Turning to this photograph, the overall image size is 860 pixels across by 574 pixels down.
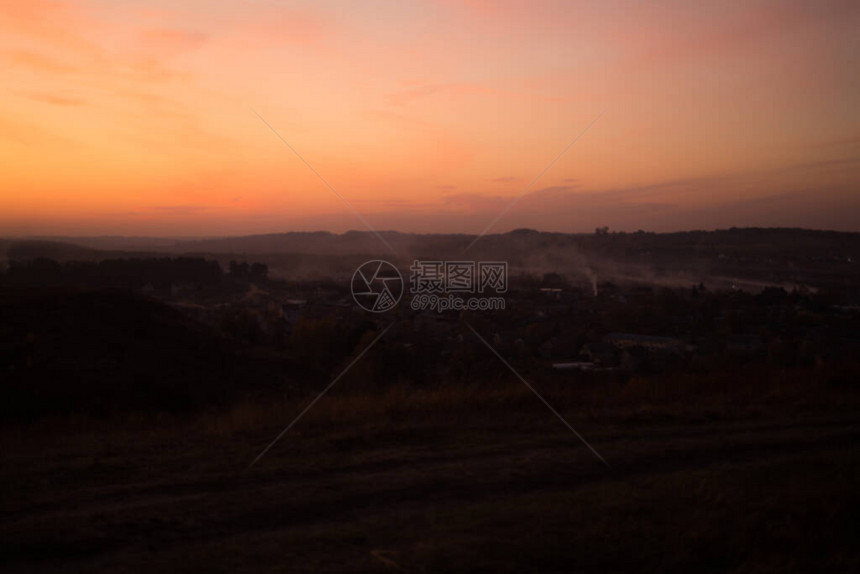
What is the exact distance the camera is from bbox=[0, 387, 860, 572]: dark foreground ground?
14.3 feet

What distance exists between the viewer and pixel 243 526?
480 centimetres

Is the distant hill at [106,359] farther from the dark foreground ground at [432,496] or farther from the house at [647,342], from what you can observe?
the house at [647,342]

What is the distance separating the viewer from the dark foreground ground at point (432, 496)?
434 centimetres

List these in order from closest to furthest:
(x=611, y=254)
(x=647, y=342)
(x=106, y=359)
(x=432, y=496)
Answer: (x=432, y=496) < (x=106, y=359) < (x=647, y=342) < (x=611, y=254)

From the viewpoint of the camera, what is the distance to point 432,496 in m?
5.54

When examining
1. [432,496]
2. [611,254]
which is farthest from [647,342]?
[611,254]

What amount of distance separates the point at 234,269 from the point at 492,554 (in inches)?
1036

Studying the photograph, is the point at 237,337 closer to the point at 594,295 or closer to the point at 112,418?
the point at 112,418

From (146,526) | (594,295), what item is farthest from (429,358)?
(594,295)

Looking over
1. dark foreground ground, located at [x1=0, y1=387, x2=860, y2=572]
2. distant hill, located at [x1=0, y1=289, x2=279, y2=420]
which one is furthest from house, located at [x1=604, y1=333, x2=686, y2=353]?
distant hill, located at [x1=0, y1=289, x2=279, y2=420]

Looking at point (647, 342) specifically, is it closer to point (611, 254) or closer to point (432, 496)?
point (432, 496)

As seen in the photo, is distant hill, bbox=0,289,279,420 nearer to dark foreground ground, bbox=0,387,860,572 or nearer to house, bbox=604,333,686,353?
dark foreground ground, bbox=0,387,860,572

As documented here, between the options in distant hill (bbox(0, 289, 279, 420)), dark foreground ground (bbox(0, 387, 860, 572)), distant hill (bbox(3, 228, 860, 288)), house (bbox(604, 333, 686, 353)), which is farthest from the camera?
distant hill (bbox(3, 228, 860, 288))

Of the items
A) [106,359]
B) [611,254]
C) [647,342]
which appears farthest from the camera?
[611,254]
